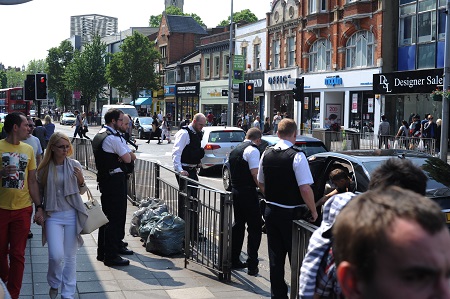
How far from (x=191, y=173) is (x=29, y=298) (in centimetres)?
361

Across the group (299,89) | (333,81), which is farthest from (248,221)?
(333,81)

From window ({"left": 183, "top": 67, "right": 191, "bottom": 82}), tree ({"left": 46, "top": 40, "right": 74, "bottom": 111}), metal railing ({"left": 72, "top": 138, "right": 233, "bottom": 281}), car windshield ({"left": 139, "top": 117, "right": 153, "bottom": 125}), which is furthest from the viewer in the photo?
tree ({"left": 46, "top": 40, "right": 74, "bottom": 111})

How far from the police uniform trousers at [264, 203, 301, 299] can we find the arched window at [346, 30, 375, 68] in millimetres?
30849

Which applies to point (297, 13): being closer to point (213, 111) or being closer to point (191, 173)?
point (213, 111)

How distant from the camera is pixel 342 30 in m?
37.4

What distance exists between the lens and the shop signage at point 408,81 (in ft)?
98.2

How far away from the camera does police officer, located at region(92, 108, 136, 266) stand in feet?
24.3

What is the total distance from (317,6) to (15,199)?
3631cm

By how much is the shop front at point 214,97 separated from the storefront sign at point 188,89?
931 mm

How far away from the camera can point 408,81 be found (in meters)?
31.7

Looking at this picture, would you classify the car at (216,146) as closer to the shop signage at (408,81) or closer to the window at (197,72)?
the shop signage at (408,81)

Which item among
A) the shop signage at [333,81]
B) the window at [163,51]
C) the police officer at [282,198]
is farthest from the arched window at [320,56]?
the police officer at [282,198]

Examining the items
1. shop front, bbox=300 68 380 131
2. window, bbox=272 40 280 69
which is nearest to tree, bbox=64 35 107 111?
window, bbox=272 40 280 69

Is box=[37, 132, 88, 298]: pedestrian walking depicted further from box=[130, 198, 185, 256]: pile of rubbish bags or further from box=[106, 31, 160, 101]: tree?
box=[106, 31, 160, 101]: tree
